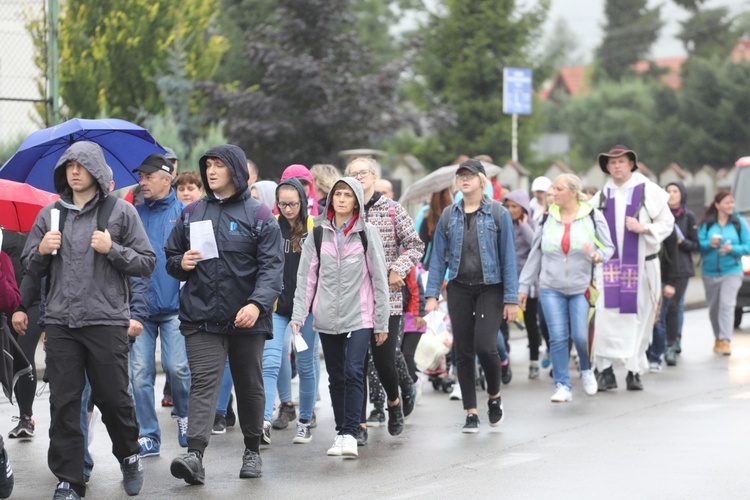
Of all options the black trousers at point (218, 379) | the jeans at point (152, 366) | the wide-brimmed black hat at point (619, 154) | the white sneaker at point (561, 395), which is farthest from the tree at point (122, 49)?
the black trousers at point (218, 379)

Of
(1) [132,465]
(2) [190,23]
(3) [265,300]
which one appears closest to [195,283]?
(3) [265,300]

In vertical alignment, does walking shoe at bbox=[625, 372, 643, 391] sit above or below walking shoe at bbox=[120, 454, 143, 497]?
below

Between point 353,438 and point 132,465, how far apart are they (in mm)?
1720

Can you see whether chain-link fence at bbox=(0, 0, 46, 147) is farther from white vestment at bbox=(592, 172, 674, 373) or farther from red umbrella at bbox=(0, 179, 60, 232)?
red umbrella at bbox=(0, 179, 60, 232)

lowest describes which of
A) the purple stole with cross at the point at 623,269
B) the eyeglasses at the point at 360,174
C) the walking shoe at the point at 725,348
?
the walking shoe at the point at 725,348

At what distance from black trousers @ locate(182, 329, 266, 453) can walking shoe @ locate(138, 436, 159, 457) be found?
0.95 m

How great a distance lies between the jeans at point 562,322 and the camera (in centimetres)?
1097

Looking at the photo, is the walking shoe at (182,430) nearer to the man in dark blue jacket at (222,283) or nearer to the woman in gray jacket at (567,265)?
the man in dark blue jacket at (222,283)

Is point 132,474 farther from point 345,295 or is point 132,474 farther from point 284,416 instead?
point 284,416

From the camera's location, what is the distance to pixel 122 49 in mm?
23078

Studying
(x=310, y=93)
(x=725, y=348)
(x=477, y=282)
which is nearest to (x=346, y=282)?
(x=477, y=282)

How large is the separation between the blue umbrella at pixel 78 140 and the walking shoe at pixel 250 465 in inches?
75.9

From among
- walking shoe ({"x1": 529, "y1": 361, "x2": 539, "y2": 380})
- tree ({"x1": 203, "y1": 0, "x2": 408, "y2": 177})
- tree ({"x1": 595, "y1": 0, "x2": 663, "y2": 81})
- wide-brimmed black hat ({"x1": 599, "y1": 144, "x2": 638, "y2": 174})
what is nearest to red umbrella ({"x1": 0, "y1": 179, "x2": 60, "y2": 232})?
wide-brimmed black hat ({"x1": 599, "y1": 144, "x2": 638, "y2": 174})

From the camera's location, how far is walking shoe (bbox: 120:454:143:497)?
23.4 feet
